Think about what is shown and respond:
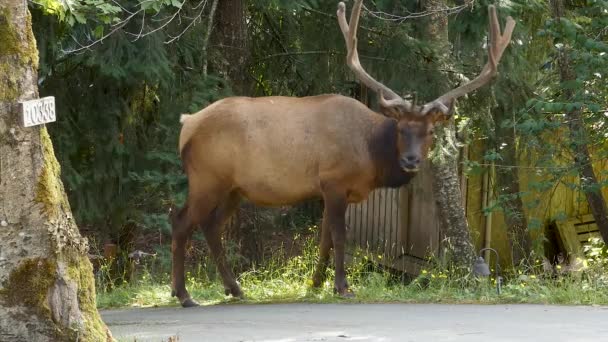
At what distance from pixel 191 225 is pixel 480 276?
301cm

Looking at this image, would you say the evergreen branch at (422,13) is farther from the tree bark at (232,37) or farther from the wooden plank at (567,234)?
the wooden plank at (567,234)

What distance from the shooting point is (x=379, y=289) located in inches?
440

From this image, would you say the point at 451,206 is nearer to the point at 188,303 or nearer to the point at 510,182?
the point at 510,182

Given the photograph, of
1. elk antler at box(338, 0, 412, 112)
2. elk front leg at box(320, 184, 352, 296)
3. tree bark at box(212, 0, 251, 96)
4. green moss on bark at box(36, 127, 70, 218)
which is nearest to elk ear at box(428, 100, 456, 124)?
elk antler at box(338, 0, 412, 112)

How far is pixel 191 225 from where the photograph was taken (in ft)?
37.8

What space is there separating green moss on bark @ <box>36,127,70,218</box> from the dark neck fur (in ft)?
16.5

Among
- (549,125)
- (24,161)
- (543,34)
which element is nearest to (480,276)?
(549,125)

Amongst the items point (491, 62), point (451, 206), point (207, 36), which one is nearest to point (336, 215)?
point (451, 206)

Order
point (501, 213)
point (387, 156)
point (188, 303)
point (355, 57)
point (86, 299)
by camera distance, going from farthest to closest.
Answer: point (501, 213), point (355, 57), point (387, 156), point (188, 303), point (86, 299)

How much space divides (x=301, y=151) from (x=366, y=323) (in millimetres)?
3232

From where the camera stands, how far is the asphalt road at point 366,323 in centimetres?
780

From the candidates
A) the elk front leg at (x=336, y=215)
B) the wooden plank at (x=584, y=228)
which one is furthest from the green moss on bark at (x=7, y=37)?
the wooden plank at (x=584, y=228)

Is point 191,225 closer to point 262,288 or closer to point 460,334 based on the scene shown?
point 262,288

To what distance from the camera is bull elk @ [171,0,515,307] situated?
447 inches
